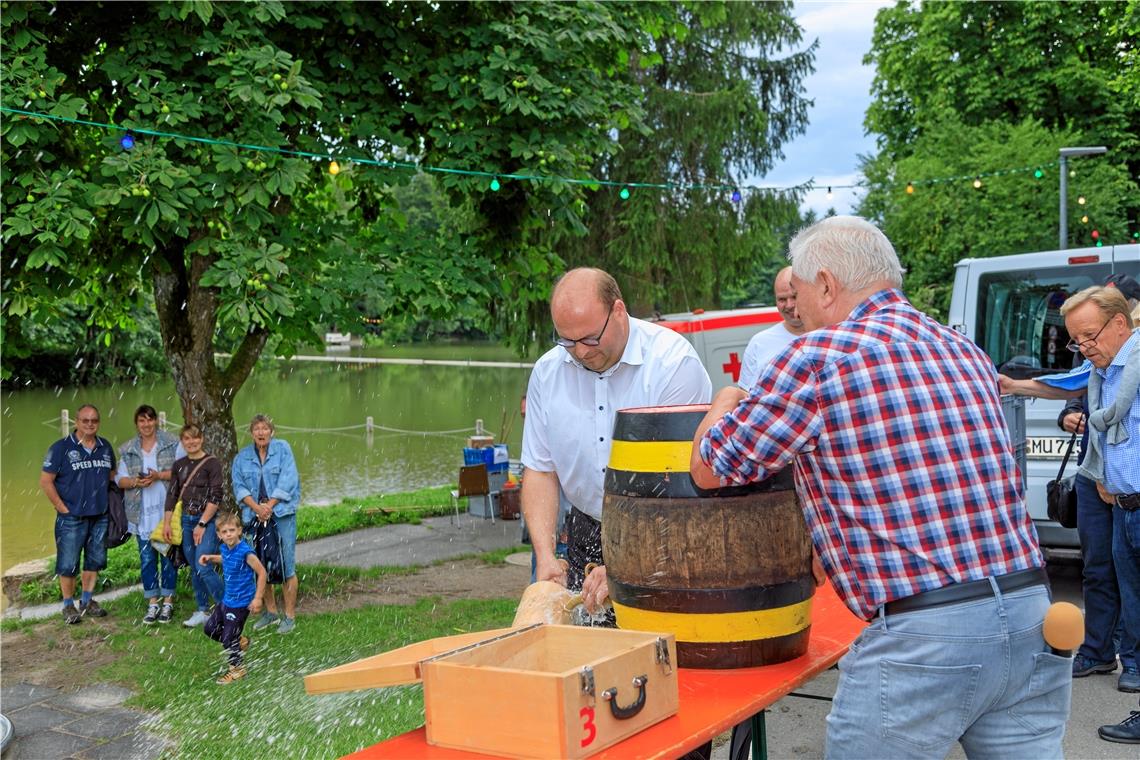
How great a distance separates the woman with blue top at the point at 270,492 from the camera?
9023 mm

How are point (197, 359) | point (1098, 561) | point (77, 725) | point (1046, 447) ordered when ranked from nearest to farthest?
point (1098, 561), point (77, 725), point (1046, 447), point (197, 359)

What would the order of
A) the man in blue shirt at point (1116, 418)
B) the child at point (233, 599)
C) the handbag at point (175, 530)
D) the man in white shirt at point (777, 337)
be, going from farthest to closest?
the handbag at point (175, 530) < the child at point (233, 599) < the man in white shirt at point (777, 337) < the man in blue shirt at point (1116, 418)

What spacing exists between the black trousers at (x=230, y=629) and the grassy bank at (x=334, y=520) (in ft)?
13.2

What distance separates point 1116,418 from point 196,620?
7113 mm

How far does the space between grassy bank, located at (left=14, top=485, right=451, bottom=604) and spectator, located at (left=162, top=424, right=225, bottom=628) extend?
2.41 meters

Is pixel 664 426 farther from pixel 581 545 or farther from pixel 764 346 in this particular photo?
pixel 764 346

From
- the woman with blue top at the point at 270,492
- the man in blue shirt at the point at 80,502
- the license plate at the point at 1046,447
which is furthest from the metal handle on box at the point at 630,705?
the man in blue shirt at the point at 80,502

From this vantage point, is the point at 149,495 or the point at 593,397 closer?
the point at 593,397

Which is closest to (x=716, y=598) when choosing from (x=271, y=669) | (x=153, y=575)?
(x=271, y=669)

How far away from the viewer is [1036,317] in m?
8.73

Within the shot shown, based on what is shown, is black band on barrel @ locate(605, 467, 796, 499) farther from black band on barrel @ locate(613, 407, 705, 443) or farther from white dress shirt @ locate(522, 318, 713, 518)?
white dress shirt @ locate(522, 318, 713, 518)

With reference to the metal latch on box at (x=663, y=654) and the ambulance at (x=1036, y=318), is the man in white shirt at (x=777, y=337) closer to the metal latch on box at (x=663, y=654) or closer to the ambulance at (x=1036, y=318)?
the ambulance at (x=1036, y=318)

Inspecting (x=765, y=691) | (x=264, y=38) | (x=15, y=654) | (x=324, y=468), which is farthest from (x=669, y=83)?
(x=765, y=691)

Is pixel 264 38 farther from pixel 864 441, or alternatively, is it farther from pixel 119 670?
pixel 864 441
